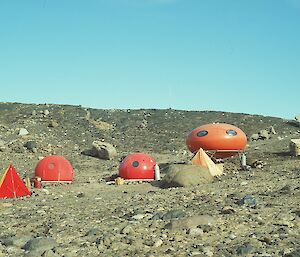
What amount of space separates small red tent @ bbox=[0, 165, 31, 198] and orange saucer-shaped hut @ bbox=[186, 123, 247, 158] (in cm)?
709

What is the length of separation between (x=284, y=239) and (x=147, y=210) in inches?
135

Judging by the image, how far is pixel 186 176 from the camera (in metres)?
13.7

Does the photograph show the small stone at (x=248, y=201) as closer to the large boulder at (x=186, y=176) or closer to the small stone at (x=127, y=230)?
the small stone at (x=127, y=230)

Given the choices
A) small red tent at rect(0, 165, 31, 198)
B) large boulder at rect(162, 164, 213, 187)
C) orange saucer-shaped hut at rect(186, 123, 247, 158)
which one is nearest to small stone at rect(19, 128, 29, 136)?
orange saucer-shaped hut at rect(186, 123, 247, 158)

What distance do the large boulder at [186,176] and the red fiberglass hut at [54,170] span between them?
4.37 m

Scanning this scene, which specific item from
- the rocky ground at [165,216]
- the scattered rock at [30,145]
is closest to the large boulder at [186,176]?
the rocky ground at [165,216]

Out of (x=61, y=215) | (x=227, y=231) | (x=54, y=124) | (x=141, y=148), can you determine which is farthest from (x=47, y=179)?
(x=54, y=124)

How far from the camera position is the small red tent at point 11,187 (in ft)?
45.7

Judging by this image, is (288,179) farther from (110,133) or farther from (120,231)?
(110,133)

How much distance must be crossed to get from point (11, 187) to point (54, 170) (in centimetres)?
331

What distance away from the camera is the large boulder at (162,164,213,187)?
1366 centimetres

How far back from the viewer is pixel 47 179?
56.6 ft

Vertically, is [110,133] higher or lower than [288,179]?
higher

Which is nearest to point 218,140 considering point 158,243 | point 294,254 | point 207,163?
point 207,163
